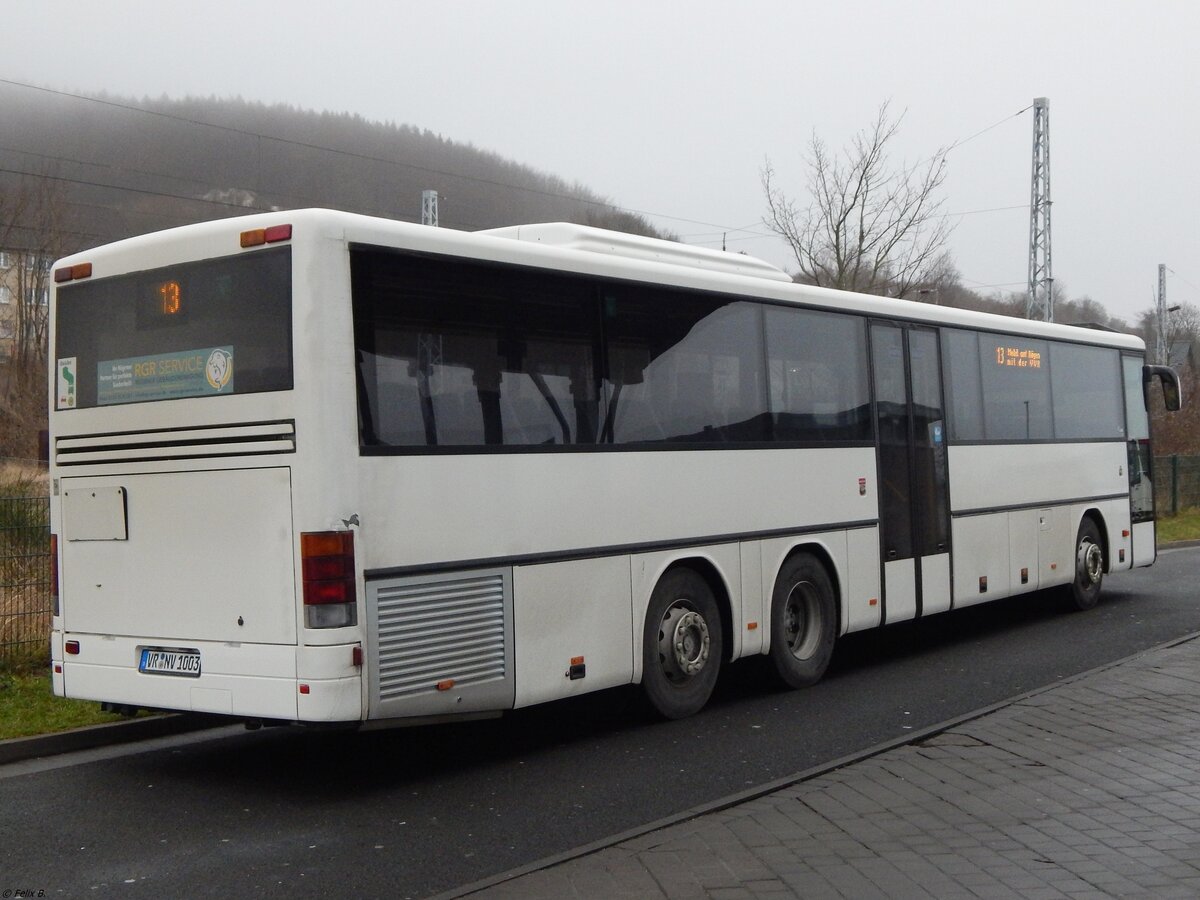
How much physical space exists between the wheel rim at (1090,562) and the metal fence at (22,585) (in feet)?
35.9

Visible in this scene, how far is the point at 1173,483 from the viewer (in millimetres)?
32656

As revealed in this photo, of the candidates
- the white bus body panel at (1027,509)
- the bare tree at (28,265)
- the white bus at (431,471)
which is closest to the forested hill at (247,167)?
the bare tree at (28,265)

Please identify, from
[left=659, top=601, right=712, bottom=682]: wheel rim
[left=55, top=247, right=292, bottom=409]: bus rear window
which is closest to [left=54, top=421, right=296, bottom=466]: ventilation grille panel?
[left=55, top=247, right=292, bottom=409]: bus rear window

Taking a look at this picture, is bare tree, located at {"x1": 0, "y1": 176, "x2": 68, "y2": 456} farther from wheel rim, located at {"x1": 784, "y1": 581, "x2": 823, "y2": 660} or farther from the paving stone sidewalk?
the paving stone sidewalk

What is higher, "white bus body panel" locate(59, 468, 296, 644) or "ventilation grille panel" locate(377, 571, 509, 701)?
"white bus body panel" locate(59, 468, 296, 644)

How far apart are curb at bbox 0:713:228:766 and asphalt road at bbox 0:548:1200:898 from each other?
0.15 meters

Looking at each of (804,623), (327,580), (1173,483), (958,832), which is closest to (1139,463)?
(804,623)

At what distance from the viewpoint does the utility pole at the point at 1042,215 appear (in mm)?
33531

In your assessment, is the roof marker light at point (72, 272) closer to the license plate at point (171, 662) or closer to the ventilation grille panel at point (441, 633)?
the license plate at point (171, 662)

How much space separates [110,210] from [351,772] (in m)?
35.3

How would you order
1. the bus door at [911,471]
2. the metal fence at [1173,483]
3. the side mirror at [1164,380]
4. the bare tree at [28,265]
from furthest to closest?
the metal fence at [1173,483]
the bare tree at [28,265]
the side mirror at [1164,380]
the bus door at [911,471]

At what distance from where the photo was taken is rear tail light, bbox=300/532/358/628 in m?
6.86

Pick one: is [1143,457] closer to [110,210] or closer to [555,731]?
[555,731]

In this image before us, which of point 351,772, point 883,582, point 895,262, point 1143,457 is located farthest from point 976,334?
point 895,262
